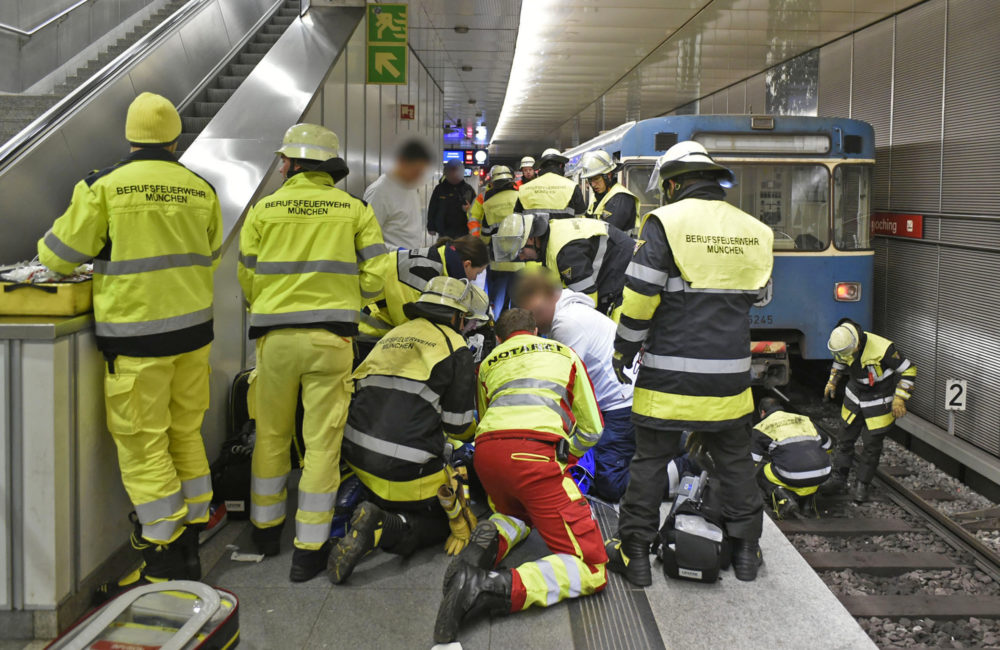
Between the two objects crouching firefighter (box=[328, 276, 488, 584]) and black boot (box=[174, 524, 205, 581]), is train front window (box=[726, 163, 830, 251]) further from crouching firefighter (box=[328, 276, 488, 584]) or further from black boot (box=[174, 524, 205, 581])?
black boot (box=[174, 524, 205, 581])

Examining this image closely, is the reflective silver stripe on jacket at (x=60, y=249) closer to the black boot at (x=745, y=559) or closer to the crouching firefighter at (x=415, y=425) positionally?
the crouching firefighter at (x=415, y=425)

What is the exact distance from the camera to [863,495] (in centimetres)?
734

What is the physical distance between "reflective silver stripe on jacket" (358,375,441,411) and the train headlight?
5.92 metres

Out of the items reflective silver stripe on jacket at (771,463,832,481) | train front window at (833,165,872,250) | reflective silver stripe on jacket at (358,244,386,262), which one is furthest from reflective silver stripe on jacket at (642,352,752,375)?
train front window at (833,165,872,250)

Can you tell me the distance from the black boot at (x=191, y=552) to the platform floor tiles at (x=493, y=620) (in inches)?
5.1

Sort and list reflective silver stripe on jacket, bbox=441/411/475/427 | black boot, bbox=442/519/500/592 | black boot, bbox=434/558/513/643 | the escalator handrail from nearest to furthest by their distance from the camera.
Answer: black boot, bbox=434/558/513/643, black boot, bbox=442/519/500/592, reflective silver stripe on jacket, bbox=441/411/475/427, the escalator handrail

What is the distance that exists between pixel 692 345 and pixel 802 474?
9.99 ft

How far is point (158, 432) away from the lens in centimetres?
377

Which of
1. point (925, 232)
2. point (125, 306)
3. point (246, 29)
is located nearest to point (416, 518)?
point (125, 306)

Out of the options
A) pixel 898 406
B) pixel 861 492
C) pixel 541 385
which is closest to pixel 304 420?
pixel 541 385

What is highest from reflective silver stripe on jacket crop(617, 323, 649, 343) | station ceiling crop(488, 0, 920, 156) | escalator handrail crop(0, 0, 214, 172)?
station ceiling crop(488, 0, 920, 156)

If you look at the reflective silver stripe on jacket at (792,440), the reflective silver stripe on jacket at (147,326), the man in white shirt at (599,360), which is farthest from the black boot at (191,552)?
the reflective silver stripe on jacket at (792,440)

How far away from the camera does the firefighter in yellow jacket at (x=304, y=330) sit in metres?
4.18

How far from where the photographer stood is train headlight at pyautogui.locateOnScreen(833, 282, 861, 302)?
349 inches
